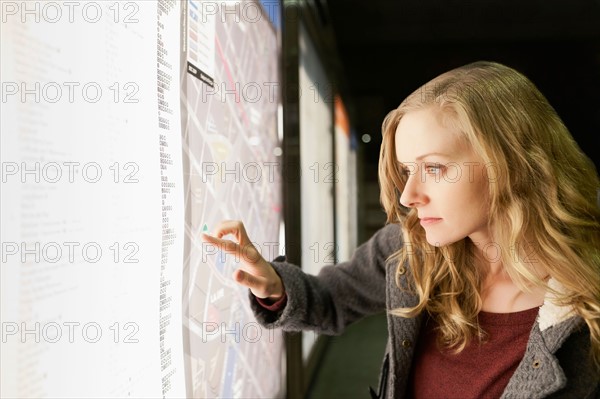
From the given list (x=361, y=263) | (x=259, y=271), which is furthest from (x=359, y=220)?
(x=259, y=271)

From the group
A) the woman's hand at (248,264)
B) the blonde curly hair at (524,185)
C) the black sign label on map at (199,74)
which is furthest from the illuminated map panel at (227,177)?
the blonde curly hair at (524,185)

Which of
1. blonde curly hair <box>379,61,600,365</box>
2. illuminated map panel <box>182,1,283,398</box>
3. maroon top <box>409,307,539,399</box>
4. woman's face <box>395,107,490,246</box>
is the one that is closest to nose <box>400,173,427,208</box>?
woman's face <box>395,107,490,246</box>

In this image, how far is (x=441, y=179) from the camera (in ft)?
3.05

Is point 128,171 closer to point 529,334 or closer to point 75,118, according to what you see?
point 75,118

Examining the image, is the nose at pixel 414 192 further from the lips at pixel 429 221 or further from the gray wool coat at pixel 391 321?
the gray wool coat at pixel 391 321

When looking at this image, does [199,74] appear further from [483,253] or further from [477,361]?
[477,361]

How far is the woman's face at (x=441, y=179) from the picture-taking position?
924mm

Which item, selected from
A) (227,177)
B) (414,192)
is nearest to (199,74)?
(227,177)

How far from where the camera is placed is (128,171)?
2.73 ft

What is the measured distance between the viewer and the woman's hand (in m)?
0.95

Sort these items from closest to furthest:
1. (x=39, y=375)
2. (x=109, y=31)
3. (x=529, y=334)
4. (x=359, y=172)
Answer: (x=39, y=375) < (x=109, y=31) < (x=529, y=334) < (x=359, y=172)

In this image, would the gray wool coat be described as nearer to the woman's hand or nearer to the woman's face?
the woman's hand

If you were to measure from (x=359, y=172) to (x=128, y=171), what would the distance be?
1.02m

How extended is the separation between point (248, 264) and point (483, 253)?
52 cm
